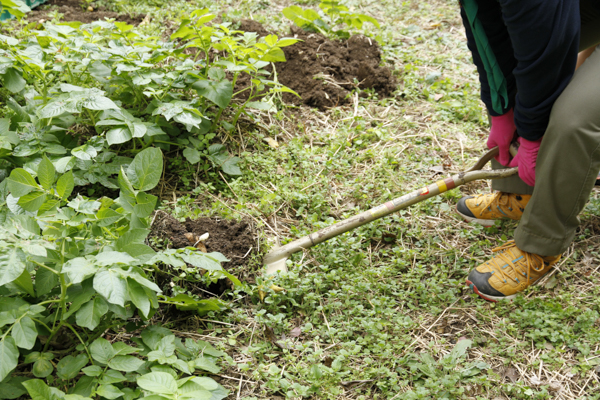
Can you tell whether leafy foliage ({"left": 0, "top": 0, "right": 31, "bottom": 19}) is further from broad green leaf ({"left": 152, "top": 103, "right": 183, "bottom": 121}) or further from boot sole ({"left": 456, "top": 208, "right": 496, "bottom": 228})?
boot sole ({"left": 456, "top": 208, "right": 496, "bottom": 228})

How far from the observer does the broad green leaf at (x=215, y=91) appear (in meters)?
2.46

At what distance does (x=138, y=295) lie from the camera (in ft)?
4.55

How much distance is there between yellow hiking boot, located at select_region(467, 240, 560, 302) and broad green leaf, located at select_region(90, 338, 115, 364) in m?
1.60

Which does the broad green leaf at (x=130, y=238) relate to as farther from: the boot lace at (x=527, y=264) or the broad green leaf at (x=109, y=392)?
the boot lace at (x=527, y=264)

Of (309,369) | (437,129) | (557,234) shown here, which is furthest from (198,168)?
(557,234)

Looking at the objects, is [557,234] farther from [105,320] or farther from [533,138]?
[105,320]

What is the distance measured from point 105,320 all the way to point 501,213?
204 cm

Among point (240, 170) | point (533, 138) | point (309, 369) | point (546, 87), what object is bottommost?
point (309, 369)

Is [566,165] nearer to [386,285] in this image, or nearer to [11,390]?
[386,285]

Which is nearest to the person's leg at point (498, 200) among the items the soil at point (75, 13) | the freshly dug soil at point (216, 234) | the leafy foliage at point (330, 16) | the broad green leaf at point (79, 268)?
the freshly dug soil at point (216, 234)

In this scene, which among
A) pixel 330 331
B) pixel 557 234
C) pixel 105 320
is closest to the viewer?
pixel 105 320

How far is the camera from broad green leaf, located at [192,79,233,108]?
8.09 feet

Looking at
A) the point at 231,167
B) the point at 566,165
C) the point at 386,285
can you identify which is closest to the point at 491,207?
the point at 566,165

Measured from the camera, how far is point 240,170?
8.80 feet
